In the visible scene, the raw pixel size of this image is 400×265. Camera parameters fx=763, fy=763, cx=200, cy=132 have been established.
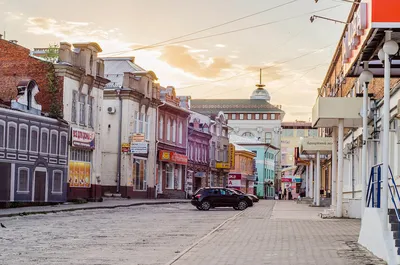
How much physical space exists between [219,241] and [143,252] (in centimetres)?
331

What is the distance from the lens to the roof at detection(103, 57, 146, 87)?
61.8 metres

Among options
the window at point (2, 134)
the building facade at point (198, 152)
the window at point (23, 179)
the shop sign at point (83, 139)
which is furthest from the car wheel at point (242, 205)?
the building facade at point (198, 152)

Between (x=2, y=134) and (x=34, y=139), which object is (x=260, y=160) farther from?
(x=2, y=134)

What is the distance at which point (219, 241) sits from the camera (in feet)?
64.3

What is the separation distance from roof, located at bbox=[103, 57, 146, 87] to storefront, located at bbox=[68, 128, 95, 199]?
1186 centimetres

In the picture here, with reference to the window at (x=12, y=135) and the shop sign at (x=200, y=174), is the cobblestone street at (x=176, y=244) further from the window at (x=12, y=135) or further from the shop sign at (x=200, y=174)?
the shop sign at (x=200, y=174)

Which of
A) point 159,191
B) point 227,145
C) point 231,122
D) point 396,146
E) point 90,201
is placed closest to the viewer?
point 396,146

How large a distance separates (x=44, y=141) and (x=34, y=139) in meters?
1.32

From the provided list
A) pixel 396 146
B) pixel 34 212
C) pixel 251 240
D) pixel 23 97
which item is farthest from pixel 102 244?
pixel 23 97

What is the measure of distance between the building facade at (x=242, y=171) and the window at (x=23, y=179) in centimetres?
6120

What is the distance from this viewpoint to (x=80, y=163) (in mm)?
49000

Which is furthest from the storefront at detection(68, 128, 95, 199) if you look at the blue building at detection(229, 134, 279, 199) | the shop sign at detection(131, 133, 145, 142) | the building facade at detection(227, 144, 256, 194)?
the blue building at detection(229, 134, 279, 199)

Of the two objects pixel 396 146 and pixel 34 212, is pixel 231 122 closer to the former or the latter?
pixel 34 212

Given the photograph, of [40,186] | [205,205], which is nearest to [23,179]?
[40,186]
